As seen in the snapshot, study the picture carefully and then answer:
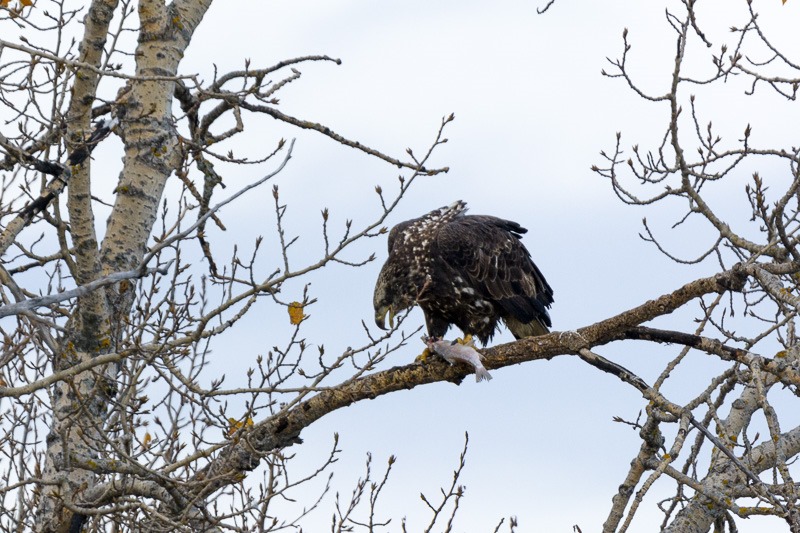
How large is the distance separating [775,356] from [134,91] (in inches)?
157

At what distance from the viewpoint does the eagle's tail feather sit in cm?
766

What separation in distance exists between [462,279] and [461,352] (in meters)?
1.30

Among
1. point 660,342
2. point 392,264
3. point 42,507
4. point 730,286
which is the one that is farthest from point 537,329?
point 42,507

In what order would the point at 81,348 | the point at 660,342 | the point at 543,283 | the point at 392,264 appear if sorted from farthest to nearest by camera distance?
the point at 543,283
the point at 392,264
the point at 81,348
the point at 660,342

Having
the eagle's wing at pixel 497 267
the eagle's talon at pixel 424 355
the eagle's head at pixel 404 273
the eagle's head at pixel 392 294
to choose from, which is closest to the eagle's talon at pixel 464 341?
the eagle's talon at pixel 424 355

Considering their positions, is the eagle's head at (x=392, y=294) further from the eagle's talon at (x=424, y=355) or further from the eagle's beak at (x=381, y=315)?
the eagle's talon at (x=424, y=355)

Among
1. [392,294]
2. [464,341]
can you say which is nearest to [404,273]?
[392,294]

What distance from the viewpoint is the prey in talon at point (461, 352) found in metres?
5.99

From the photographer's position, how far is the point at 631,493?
18.3 ft

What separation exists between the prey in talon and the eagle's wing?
0.81m

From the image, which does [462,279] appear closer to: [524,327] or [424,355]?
[524,327]

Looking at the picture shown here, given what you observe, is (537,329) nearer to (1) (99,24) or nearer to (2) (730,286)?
(2) (730,286)

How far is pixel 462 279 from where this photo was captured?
7.41 metres

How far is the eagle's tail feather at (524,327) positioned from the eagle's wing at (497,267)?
19 mm
